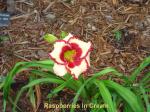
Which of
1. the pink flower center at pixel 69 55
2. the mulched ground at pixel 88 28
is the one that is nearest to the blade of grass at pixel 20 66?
the pink flower center at pixel 69 55

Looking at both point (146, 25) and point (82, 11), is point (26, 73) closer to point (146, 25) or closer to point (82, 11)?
point (82, 11)

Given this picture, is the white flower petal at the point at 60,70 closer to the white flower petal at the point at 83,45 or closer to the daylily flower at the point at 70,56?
the daylily flower at the point at 70,56

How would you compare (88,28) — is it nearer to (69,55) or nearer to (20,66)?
(20,66)

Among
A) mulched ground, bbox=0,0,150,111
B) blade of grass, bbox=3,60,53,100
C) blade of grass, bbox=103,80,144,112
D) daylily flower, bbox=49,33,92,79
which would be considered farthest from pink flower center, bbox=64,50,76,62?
mulched ground, bbox=0,0,150,111

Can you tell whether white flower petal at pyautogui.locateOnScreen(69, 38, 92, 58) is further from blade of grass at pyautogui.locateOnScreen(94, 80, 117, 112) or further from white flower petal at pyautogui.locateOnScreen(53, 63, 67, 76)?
blade of grass at pyautogui.locateOnScreen(94, 80, 117, 112)

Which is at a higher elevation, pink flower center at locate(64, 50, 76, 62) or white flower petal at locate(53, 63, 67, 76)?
pink flower center at locate(64, 50, 76, 62)

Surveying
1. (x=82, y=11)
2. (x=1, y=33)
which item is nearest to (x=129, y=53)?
(x=82, y=11)
